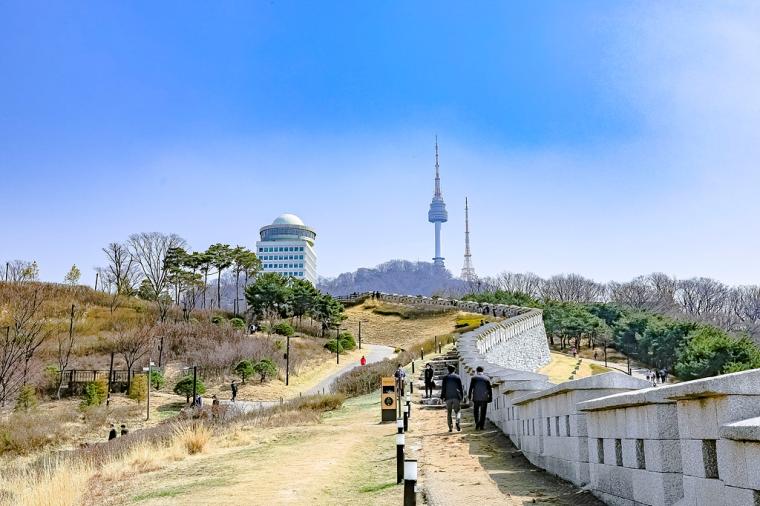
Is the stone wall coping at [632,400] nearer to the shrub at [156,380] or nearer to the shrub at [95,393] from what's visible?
the shrub at [95,393]

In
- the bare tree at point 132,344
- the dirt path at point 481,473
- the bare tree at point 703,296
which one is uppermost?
the bare tree at point 703,296

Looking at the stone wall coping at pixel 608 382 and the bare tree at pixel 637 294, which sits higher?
the bare tree at pixel 637 294

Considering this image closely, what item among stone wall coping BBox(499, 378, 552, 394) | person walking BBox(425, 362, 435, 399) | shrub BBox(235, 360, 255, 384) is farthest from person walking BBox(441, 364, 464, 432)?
shrub BBox(235, 360, 255, 384)

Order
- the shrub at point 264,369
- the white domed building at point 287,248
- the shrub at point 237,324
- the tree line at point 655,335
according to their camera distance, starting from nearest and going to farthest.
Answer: the shrub at point 264,369, the tree line at point 655,335, the shrub at point 237,324, the white domed building at point 287,248

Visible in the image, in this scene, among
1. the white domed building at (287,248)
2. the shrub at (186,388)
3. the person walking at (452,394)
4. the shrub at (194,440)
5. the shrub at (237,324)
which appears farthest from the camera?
the white domed building at (287,248)

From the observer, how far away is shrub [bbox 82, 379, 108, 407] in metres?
33.9

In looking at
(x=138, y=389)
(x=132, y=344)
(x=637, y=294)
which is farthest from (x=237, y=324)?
(x=637, y=294)

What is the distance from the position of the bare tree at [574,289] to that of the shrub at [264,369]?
85540mm

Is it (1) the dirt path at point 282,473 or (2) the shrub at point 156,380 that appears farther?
(2) the shrub at point 156,380

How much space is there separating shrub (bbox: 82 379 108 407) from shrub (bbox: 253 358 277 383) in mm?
9585

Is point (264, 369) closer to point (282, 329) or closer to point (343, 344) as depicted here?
point (282, 329)

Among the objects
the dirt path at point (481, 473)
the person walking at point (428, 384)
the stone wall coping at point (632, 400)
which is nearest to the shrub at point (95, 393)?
the person walking at point (428, 384)

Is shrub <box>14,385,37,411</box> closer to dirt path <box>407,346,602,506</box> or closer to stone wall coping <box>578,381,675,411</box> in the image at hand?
dirt path <box>407,346,602,506</box>

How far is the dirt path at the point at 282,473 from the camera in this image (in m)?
8.88
